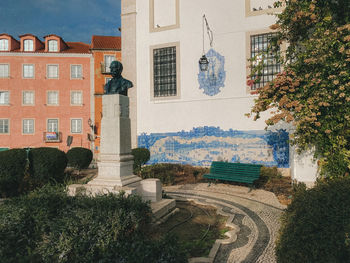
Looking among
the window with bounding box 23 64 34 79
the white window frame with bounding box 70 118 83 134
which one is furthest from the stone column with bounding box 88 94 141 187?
the window with bounding box 23 64 34 79

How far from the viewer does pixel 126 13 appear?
48.3 feet

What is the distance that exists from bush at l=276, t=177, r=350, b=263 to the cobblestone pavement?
1.36 metres

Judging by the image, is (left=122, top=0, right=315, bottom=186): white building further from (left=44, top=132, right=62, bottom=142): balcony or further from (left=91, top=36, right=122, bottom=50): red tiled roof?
(left=44, top=132, right=62, bottom=142): balcony

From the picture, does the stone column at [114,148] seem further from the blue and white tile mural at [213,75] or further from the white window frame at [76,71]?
the white window frame at [76,71]

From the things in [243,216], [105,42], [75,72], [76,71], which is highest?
[105,42]

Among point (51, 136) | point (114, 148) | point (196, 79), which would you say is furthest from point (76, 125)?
point (114, 148)

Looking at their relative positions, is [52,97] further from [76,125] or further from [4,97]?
[4,97]

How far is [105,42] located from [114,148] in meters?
22.0

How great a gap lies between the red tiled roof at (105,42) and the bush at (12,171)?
18.3 meters

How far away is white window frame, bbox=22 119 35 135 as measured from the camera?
77.9 feet

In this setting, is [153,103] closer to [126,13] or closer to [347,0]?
[126,13]

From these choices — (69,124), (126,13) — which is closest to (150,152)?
(126,13)

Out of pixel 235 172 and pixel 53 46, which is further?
pixel 53 46

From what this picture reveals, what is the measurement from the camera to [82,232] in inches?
131
